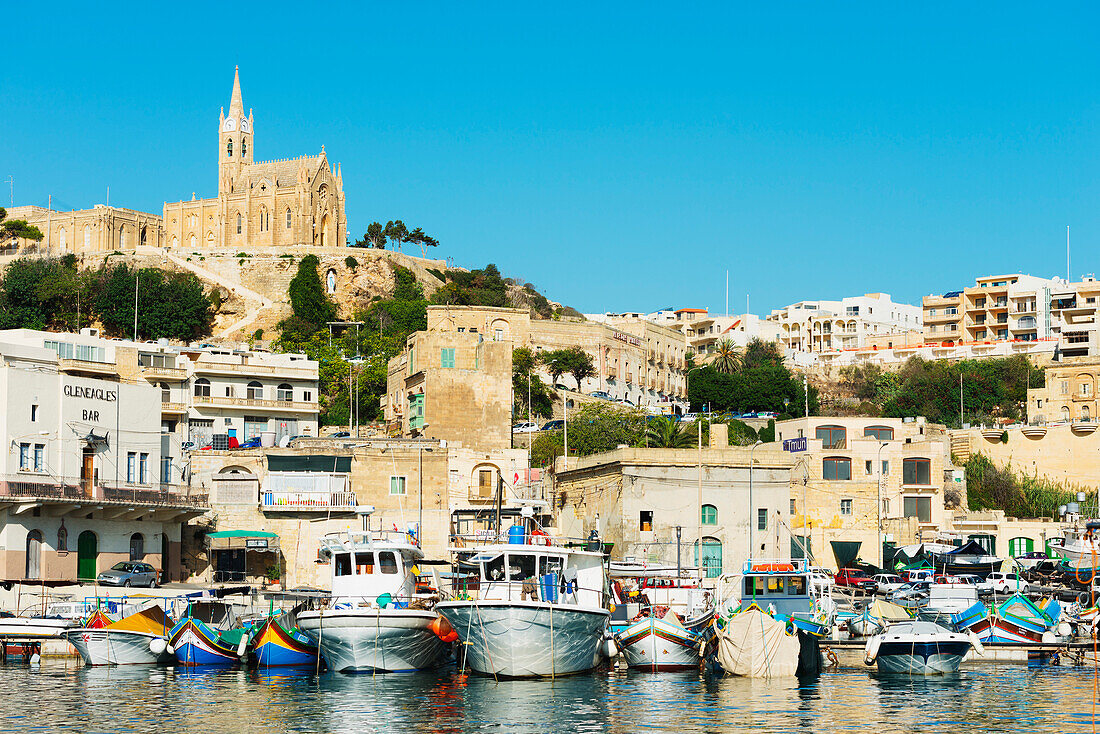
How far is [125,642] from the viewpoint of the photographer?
36.9 m

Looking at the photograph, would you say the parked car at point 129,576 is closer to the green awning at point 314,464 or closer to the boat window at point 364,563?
the green awning at point 314,464

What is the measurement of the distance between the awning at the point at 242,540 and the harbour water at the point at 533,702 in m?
12.8

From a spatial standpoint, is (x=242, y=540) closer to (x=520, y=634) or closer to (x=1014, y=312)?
(x=520, y=634)

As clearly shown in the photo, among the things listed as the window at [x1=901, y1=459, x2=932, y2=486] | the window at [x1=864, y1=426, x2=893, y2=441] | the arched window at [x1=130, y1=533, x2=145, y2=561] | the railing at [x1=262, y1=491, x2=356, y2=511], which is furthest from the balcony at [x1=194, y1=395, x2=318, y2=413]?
the window at [x1=901, y1=459, x2=932, y2=486]

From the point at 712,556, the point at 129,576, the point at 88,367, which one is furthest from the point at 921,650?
the point at 88,367

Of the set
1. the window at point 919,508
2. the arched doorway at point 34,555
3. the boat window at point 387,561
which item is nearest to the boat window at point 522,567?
the boat window at point 387,561

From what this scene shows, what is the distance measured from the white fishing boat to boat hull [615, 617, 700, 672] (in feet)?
40.0

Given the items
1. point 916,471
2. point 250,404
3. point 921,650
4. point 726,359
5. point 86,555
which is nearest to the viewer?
point 921,650

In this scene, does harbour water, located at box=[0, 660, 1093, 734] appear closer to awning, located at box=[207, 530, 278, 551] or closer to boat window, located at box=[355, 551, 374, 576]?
boat window, located at box=[355, 551, 374, 576]

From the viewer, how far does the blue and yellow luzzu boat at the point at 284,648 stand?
36188 millimetres

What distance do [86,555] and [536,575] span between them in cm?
1974

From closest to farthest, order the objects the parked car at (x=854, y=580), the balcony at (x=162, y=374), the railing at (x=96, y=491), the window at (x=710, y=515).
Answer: the railing at (x=96, y=491) < the window at (x=710, y=515) < the parked car at (x=854, y=580) < the balcony at (x=162, y=374)

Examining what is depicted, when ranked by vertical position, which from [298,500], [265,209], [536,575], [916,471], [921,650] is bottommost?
[921,650]

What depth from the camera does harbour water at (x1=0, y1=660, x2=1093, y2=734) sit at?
89.8 ft
